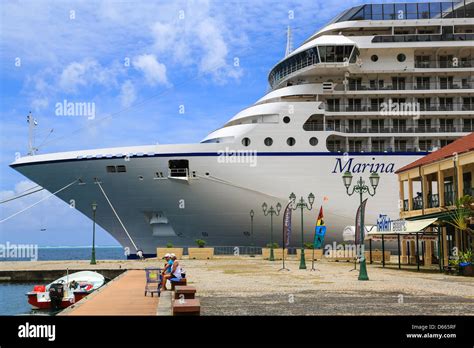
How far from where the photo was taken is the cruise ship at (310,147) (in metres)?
40.7

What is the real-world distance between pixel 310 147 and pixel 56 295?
2246 cm

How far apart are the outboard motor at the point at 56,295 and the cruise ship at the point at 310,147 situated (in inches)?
657

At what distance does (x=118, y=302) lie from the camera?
15.7m

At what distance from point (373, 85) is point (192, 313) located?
37.8 metres

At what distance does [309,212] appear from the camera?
4169 cm

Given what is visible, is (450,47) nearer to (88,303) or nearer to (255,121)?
(255,121)

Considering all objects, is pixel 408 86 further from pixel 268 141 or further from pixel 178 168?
pixel 178 168

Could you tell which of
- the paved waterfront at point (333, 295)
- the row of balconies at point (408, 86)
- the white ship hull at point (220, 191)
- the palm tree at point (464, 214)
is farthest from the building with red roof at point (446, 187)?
the row of balconies at point (408, 86)

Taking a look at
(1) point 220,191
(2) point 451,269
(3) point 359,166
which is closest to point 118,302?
(2) point 451,269

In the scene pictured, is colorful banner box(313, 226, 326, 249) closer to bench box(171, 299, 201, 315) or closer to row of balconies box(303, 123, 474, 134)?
row of balconies box(303, 123, 474, 134)

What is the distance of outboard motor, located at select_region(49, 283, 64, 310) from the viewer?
23828 mm

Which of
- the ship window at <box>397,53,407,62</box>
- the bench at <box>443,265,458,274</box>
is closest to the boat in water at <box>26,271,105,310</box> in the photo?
the bench at <box>443,265,458,274</box>

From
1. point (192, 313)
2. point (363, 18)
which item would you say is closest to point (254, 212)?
point (363, 18)

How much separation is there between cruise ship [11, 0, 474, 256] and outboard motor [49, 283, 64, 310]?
1669cm
